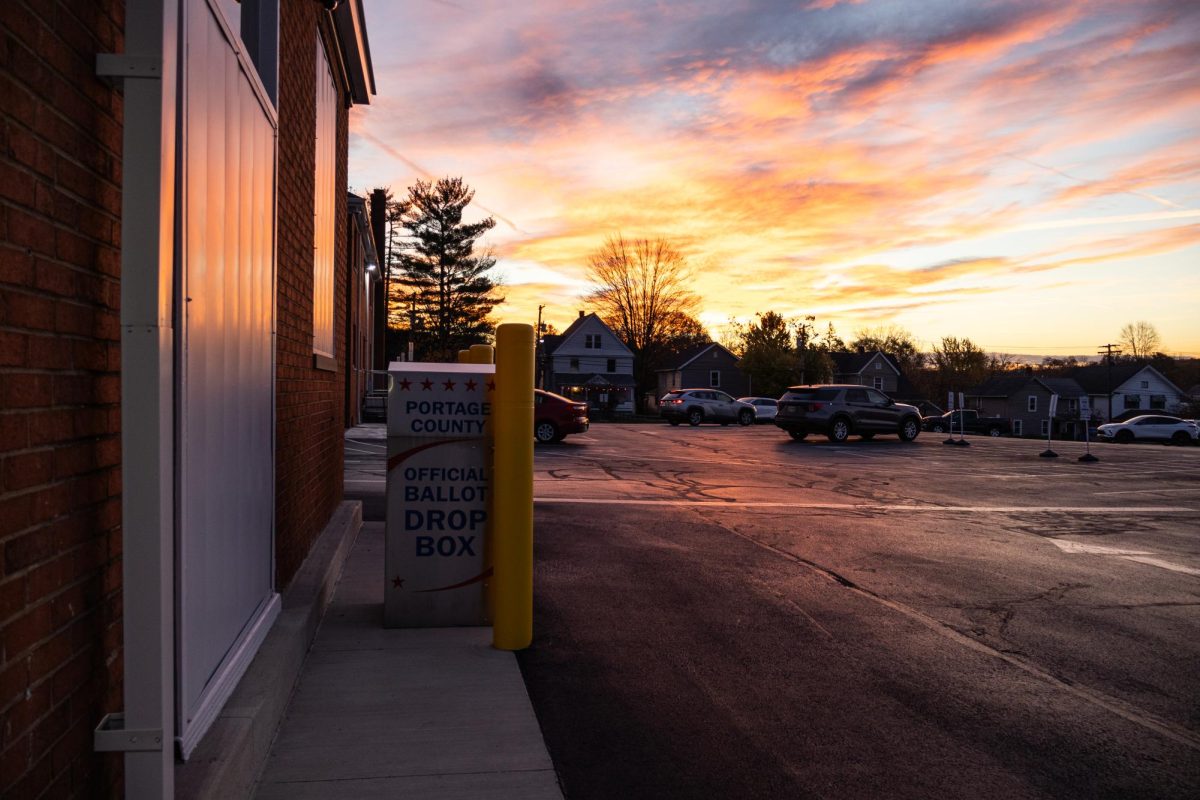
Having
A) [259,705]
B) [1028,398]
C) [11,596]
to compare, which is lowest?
[259,705]

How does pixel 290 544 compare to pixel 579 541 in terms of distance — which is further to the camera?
pixel 579 541

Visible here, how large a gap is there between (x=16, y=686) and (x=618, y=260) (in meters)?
73.2

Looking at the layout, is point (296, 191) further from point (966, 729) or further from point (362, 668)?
point (966, 729)

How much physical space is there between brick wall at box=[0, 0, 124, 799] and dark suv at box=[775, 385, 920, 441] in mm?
24110

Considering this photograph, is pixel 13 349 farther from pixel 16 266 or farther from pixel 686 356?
pixel 686 356

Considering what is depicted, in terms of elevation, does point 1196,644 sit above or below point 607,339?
below

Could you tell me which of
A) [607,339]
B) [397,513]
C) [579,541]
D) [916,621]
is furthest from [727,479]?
A: [607,339]

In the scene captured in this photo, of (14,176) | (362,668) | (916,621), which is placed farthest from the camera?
(916,621)

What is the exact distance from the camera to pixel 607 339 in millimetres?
73188

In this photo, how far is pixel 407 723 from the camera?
395 cm

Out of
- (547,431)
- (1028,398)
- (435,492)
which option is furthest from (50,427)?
(1028,398)

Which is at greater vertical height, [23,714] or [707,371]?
[707,371]

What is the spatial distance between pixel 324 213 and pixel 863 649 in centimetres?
591

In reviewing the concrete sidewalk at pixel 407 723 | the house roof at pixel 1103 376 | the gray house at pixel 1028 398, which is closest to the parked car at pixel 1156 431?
the gray house at pixel 1028 398
